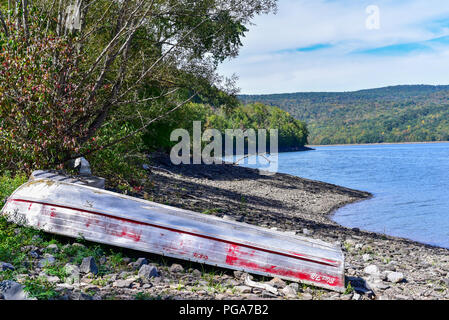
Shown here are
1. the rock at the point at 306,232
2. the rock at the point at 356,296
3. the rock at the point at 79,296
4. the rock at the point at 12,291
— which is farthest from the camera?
the rock at the point at 306,232

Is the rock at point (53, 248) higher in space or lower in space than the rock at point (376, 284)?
higher

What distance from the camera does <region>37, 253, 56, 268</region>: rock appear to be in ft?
17.6

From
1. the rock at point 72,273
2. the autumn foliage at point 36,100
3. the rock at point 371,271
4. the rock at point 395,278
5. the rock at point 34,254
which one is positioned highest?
the autumn foliage at point 36,100

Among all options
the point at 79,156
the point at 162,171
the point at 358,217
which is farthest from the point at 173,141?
the point at 79,156

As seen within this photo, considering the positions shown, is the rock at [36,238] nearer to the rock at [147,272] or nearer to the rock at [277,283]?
the rock at [147,272]

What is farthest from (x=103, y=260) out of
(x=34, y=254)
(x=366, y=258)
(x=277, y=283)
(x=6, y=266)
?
(x=366, y=258)

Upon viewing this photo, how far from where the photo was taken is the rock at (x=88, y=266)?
5336 mm

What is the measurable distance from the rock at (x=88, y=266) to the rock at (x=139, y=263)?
56 cm

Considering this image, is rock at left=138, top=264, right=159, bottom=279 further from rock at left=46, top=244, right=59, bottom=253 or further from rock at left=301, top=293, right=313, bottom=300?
rock at left=301, top=293, right=313, bottom=300

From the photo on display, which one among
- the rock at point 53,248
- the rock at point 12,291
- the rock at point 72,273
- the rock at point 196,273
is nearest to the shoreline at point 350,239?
the rock at point 196,273

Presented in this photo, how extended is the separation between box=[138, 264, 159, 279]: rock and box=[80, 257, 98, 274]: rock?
566 millimetres
